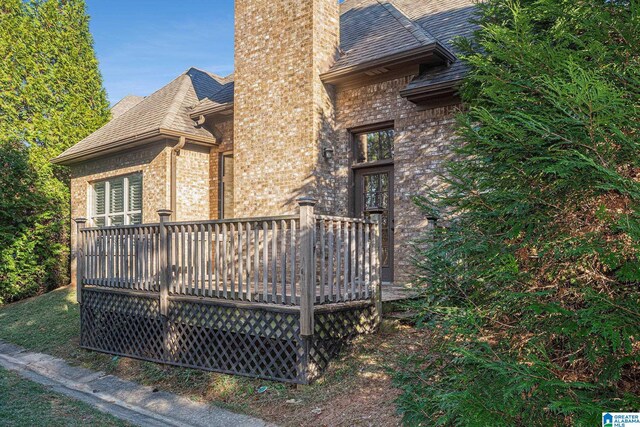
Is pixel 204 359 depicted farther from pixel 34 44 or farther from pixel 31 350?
pixel 34 44

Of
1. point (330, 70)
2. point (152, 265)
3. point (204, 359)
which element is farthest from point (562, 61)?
point (330, 70)

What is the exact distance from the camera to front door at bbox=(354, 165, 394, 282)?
30.1 ft

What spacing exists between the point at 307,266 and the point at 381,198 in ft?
14.2

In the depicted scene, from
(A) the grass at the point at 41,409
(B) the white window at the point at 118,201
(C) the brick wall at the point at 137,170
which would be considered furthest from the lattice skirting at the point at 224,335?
(B) the white window at the point at 118,201

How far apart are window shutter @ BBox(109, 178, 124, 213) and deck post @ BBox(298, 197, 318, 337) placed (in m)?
9.21

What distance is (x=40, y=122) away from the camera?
50.7 ft

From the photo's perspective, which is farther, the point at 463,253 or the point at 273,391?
the point at 273,391

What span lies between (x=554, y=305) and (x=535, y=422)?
2.56 feet

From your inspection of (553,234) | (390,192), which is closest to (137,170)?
(390,192)

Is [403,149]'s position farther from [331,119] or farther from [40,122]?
[40,122]

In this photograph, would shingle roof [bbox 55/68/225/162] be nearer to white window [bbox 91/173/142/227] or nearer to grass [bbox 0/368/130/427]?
white window [bbox 91/173/142/227]

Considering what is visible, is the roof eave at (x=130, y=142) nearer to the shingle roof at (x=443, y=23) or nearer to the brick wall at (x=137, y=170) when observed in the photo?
the brick wall at (x=137, y=170)

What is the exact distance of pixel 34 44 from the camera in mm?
15445

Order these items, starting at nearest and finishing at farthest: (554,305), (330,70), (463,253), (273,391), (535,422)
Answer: (554,305)
(535,422)
(463,253)
(273,391)
(330,70)
